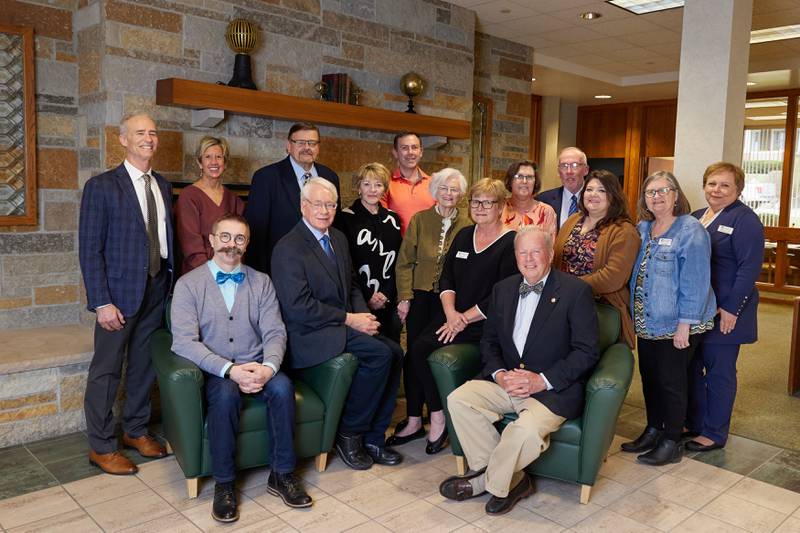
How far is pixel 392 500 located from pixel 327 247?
1.17 metres

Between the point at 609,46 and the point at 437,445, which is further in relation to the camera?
the point at 609,46

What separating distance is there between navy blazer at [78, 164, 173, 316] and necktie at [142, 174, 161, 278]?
36 mm

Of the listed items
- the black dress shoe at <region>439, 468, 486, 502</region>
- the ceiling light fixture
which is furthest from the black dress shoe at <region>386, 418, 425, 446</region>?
the ceiling light fixture

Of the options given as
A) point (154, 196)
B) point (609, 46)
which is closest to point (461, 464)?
point (154, 196)

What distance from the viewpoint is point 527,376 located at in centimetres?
287

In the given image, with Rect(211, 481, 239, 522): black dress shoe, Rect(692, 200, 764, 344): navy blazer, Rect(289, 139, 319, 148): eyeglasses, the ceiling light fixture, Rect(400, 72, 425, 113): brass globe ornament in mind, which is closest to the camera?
Rect(211, 481, 239, 522): black dress shoe

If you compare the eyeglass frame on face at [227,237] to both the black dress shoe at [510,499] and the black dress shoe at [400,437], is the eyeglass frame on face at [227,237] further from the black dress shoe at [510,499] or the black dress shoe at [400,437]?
the black dress shoe at [510,499]

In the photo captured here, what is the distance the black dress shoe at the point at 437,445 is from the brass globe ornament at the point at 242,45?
2.30m

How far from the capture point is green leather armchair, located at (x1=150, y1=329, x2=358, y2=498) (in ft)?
8.98

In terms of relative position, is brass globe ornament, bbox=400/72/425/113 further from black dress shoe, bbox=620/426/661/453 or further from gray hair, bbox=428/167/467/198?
black dress shoe, bbox=620/426/661/453

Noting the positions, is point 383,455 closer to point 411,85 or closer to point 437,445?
point 437,445

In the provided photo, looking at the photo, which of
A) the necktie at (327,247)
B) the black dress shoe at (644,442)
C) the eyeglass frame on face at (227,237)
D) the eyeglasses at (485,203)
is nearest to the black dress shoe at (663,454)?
the black dress shoe at (644,442)

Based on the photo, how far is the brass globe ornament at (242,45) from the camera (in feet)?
13.1

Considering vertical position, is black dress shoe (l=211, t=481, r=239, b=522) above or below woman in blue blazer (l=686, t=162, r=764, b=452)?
below
